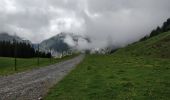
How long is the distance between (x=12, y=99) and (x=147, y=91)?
10139 millimetres

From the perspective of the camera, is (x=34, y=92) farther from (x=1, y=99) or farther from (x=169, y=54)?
(x=169, y=54)

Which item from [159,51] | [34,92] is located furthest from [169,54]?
[34,92]

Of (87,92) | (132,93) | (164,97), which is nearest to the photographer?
(164,97)

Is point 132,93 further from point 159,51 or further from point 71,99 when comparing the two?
point 159,51

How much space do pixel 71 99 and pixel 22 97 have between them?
15.2ft

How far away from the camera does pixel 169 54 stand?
6471 inches

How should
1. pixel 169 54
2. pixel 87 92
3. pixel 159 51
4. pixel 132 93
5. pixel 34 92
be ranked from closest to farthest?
pixel 132 93
pixel 87 92
pixel 34 92
pixel 169 54
pixel 159 51

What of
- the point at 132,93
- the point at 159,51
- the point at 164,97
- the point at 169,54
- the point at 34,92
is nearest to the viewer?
the point at 164,97

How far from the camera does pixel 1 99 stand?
24.2m

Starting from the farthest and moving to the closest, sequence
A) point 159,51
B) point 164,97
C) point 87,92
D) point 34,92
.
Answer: point 159,51
point 34,92
point 87,92
point 164,97

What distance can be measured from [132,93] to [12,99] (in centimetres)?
886

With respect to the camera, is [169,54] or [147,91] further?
[169,54]

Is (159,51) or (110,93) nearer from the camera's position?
(110,93)

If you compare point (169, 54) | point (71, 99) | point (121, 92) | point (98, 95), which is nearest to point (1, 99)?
point (71, 99)
